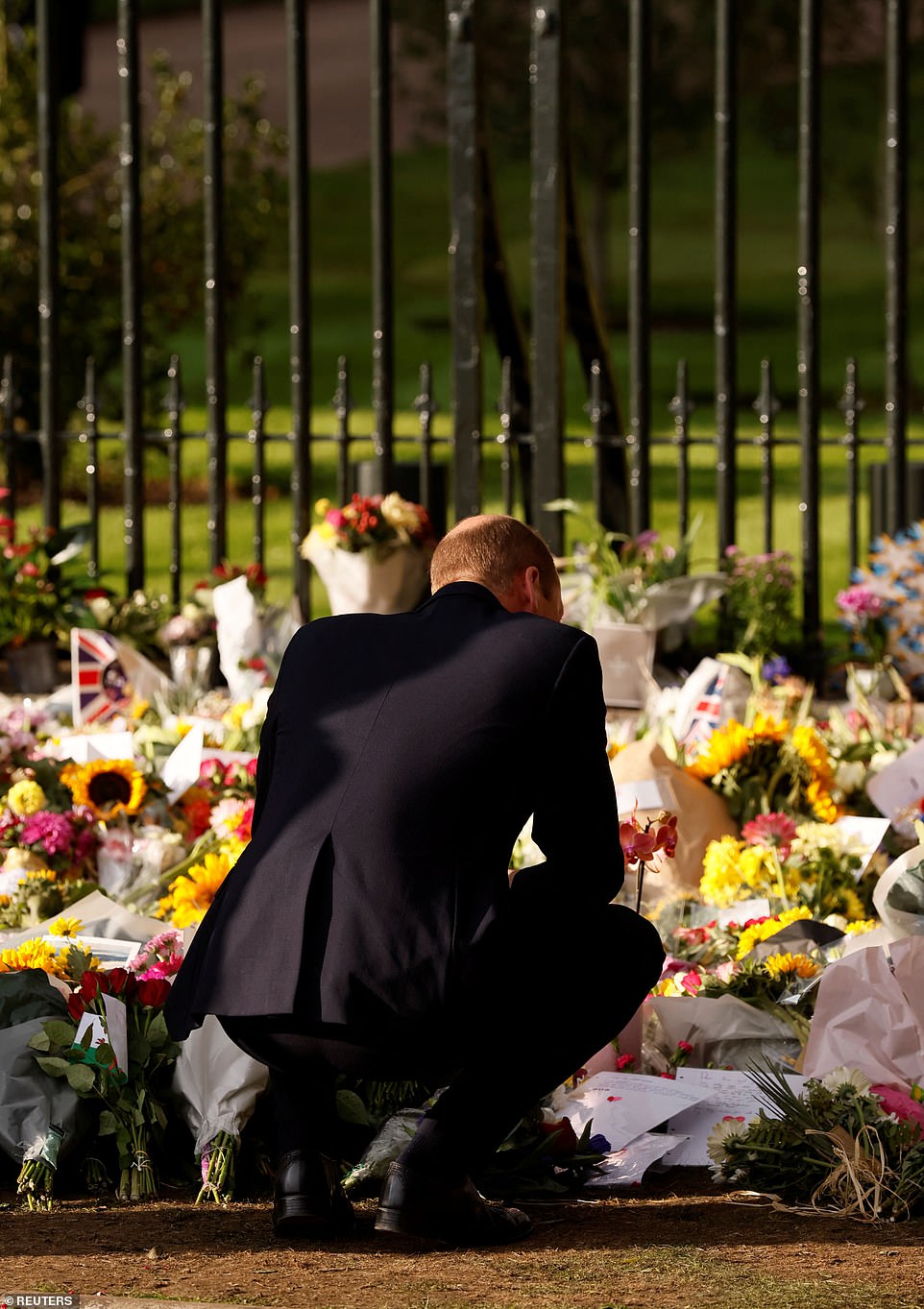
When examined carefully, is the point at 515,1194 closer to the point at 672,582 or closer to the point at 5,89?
the point at 672,582

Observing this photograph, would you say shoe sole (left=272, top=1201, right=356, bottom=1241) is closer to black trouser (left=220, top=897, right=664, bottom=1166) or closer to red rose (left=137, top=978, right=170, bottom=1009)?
black trouser (left=220, top=897, right=664, bottom=1166)

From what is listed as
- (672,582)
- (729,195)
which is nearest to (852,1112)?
(672,582)

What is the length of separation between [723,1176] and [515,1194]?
344 mm

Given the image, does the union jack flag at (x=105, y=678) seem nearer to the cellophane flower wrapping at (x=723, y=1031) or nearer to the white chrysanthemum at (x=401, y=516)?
the white chrysanthemum at (x=401, y=516)

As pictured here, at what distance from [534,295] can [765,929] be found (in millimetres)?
3483

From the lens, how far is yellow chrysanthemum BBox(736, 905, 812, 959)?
136 inches

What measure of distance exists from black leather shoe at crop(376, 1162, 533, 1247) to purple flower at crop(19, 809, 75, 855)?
1.60 m

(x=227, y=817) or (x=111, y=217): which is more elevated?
(x=111, y=217)

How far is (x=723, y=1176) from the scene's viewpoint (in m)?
A: 2.83

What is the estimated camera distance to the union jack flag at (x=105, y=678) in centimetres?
531

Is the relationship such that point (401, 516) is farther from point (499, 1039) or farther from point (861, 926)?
point (499, 1039)

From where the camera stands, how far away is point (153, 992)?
2.97 meters

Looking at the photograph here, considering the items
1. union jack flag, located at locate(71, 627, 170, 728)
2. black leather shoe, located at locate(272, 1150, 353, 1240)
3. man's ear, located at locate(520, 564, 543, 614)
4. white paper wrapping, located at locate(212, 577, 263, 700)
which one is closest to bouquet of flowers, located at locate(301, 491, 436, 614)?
white paper wrapping, located at locate(212, 577, 263, 700)

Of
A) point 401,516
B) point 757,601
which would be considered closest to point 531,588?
point 401,516
